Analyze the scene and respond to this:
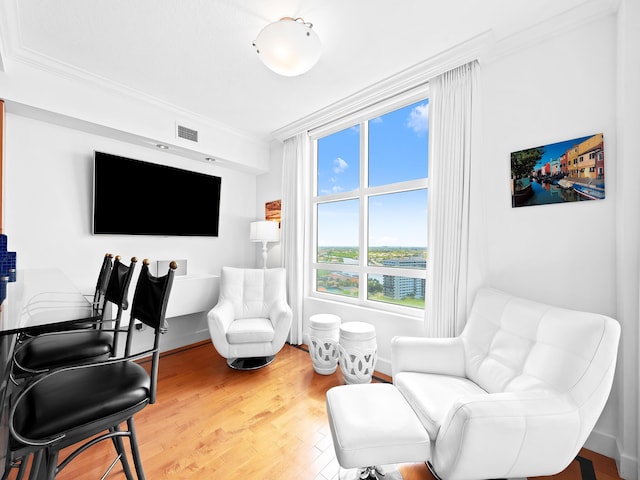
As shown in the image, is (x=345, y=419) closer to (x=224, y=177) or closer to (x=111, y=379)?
(x=111, y=379)

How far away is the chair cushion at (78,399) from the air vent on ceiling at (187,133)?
8.08 ft

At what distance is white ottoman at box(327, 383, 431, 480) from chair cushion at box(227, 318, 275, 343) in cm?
135

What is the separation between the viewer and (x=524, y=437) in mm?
1107

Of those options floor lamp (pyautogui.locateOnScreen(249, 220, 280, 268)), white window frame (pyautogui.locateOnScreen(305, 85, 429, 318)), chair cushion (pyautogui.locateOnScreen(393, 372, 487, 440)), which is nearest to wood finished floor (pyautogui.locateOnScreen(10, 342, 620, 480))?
chair cushion (pyautogui.locateOnScreen(393, 372, 487, 440))

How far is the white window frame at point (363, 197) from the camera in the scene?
8.50 feet

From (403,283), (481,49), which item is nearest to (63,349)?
(403,283)

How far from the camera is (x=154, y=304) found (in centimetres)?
131

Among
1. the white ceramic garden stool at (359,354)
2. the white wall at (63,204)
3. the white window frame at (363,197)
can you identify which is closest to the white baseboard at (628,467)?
the white window frame at (363,197)

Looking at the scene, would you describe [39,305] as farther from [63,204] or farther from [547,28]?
[547,28]

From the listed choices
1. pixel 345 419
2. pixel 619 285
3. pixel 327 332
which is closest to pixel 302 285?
pixel 327 332

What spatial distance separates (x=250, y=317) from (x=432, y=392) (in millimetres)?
→ 2104

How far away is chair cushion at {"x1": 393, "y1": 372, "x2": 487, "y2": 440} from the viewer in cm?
133

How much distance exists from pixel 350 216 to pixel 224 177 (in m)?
1.79

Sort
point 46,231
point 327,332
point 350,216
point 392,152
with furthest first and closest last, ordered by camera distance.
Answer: point 350,216
point 392,152
point 327,332
point 46,231
